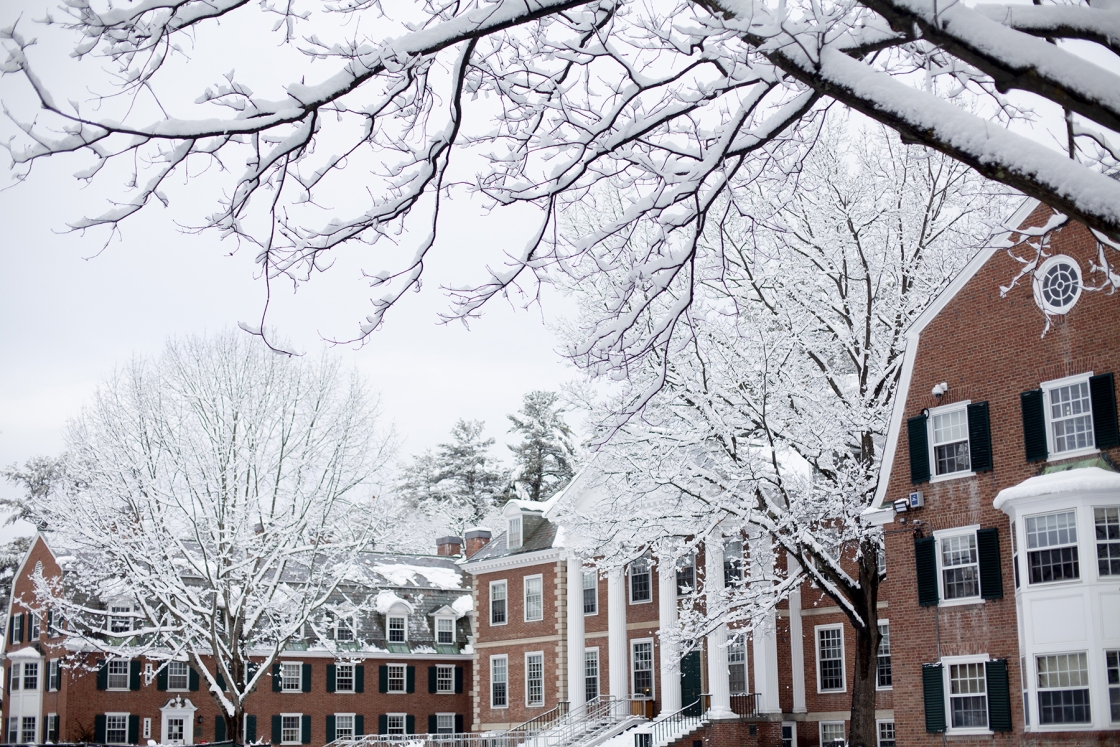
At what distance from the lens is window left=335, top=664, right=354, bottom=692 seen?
145 feet

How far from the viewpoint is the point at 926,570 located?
21359 mm

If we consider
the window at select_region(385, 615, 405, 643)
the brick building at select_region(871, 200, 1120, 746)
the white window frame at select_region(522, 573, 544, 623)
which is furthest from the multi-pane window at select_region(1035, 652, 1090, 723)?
the window at select_region(385, 615, 405, 643)

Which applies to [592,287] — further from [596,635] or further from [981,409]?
[596,635]

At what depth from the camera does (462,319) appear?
850cm

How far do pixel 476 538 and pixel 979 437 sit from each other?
104 ft

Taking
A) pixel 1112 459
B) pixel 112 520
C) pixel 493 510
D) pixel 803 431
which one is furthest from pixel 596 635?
pixel 493 510

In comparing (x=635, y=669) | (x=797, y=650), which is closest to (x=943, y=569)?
(x=797, y=650)

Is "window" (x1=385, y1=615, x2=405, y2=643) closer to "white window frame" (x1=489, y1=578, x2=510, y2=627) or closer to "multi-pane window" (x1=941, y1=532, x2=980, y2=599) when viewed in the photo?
"white window frame" (x1=489, y1=578, x2=510, y2=627)

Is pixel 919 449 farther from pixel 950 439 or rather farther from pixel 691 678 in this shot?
pixel 691 678

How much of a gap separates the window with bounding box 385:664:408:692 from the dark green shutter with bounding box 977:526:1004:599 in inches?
1191

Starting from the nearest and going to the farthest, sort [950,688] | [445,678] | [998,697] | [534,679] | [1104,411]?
[1104,411], [998,697], [950,688], [534,679], [445,678]

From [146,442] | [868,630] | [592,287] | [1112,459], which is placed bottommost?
[868,630]

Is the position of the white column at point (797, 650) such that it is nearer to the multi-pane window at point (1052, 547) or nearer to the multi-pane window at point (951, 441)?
the multi-pane window at point (951, 441)

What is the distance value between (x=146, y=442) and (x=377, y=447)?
679 centimetres
